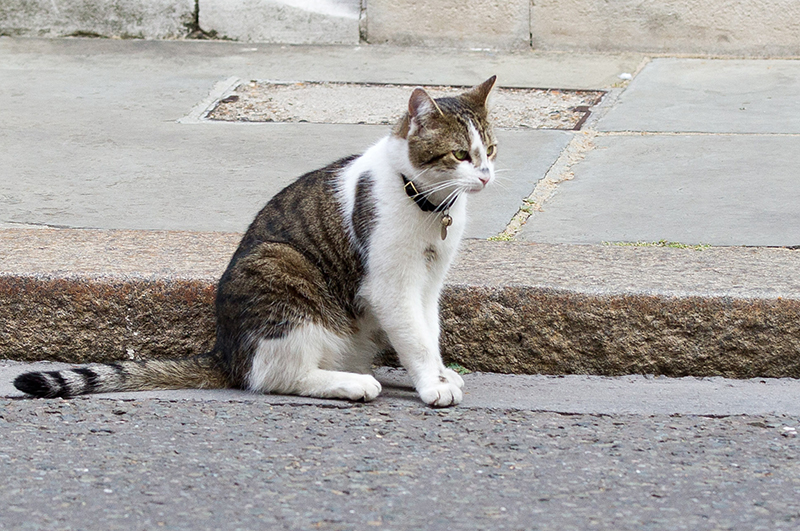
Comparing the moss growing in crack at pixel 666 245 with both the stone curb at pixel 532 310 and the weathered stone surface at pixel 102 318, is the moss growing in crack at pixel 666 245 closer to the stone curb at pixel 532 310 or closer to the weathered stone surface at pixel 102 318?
the stone curb at pixel 532 310

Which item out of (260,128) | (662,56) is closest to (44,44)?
(260,128)

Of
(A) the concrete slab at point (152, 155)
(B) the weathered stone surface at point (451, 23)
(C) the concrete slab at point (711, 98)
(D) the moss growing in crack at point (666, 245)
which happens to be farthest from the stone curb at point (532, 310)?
Result: (B) the weathered stone surface at point (451, 23)

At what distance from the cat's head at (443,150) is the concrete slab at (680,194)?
99cm

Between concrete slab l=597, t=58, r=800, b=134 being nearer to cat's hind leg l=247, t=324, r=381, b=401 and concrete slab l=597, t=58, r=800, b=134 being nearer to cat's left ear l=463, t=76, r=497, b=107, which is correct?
cat's left ear l=463, t=76, r=497, b=107

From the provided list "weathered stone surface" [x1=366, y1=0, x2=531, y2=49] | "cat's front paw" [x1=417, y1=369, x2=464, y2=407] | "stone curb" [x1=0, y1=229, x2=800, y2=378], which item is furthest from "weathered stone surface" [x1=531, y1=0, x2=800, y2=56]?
"cat's front paw" [x1=417, y1=369, x2=464, y2=407]

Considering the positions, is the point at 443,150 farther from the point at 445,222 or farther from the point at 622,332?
the point at 622,332

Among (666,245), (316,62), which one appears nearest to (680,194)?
(666,245)

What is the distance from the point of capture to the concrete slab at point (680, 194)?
420 centimetres

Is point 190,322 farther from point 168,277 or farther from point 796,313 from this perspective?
point 796,313

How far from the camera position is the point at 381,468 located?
269cm

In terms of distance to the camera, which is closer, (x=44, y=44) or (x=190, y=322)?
(x=190, y=322)

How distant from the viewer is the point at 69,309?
3582 millimetres

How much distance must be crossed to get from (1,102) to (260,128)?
1.77 m

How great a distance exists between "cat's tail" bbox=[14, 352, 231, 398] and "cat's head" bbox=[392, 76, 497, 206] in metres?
0.94
